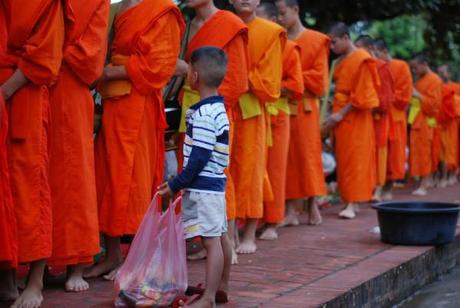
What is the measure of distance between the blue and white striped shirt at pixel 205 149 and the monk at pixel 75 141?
629mm

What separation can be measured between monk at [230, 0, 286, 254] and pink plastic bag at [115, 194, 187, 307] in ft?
6.75

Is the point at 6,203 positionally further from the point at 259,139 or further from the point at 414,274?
the point at 414,274

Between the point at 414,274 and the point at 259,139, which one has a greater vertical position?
the point at 259,139

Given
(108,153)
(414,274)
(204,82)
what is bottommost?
(414,274)

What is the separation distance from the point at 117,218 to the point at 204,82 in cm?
109

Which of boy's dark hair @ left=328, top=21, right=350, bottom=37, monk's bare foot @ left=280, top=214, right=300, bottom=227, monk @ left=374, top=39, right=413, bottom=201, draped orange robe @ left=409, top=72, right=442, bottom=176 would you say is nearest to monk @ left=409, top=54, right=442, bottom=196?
draped orange robe @ left=409, top=72, right=442, bottom=176

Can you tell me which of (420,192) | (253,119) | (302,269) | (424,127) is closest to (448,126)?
(424,127)

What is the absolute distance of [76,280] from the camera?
5.14 metres

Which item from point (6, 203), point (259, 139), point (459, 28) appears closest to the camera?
point (6, 203)

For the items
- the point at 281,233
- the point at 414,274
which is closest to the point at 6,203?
the point at 414,274

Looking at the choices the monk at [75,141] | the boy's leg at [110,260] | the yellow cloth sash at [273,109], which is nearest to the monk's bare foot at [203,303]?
the monk at [75,141]

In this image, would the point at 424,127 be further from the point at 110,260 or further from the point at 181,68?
the point at 110,260

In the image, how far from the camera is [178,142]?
20.9ft

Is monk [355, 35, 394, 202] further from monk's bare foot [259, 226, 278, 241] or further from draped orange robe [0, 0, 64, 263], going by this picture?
draped orange robe [0, 0, 64, 263]
